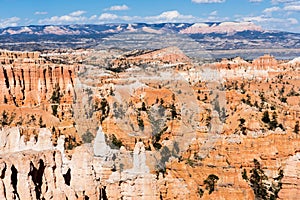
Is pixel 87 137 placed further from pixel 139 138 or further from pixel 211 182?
pixel 211 182

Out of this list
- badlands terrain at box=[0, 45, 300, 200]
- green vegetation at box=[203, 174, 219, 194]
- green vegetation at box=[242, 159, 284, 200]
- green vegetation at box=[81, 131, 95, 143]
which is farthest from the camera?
green vegetation at box=[81, 131, 95, 143]

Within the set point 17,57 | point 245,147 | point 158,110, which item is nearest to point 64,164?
point 245,147

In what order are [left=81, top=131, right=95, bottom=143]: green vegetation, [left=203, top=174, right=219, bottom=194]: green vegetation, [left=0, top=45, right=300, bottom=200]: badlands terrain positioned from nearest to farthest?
[left=0, top=45, right=300, bottom=200]: badlands terrain < [left=203, top=174, right=219, bottom=194]: green vegetation < [left=81, top=131, right=95, bottom=143]: green vegetation

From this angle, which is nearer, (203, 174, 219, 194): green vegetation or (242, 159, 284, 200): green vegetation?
(203, 174, 219, 194): green vegetation

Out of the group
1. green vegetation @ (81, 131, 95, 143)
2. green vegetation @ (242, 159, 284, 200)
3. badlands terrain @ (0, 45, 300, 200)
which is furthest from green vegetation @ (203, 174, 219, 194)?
green vegetation @ (81, 131, 95, 143)

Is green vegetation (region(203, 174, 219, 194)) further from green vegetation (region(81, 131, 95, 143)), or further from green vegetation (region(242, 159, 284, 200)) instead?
green vegetation (region(81, 131, 95, 143))

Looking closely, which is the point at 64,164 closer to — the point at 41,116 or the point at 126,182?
the point at 126,182

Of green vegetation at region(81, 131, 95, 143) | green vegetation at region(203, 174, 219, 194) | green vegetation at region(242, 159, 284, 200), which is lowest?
green vegetation at region(242, 159, 284, 200)

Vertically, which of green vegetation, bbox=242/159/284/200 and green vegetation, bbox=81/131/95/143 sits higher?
green vegetation, bbox=81/131/95/143

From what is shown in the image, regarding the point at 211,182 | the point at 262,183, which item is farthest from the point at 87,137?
the point at 262,183
